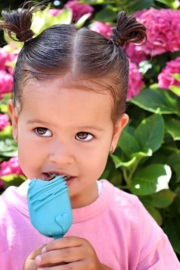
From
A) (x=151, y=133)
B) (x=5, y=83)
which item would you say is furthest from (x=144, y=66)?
A: (x=5, y=83)

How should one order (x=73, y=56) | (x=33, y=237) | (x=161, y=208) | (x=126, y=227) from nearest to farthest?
(x=73, y=56) < (x=33, y=237) < (x=126, y=227) < (x=161, y=208)

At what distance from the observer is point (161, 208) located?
80.0 inches

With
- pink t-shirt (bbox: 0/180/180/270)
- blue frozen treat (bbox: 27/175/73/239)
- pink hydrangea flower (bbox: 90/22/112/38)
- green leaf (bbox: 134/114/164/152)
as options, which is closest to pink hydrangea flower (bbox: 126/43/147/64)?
pink hydrangea flower (bbox: 90/22/112/38)

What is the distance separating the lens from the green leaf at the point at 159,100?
209 cm

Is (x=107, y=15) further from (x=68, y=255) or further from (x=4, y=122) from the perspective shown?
(x=68, y=255)

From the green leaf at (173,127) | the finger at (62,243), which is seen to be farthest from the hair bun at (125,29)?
the green leaf at (173,127)

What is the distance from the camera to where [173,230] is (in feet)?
6.37

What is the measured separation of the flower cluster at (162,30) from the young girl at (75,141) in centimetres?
97

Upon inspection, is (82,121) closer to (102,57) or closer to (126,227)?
(102,57)

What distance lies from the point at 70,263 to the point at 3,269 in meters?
0.33

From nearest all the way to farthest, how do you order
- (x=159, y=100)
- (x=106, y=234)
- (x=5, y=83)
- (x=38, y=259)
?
(x=38, y=259)
(x=106, y=234)
(x=159, y=100)
(x=5, y=83)

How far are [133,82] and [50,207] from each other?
135 centimetres

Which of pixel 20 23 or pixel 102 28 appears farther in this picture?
pixel 102 28

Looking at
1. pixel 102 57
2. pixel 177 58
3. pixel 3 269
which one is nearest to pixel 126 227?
pixel 3 269
